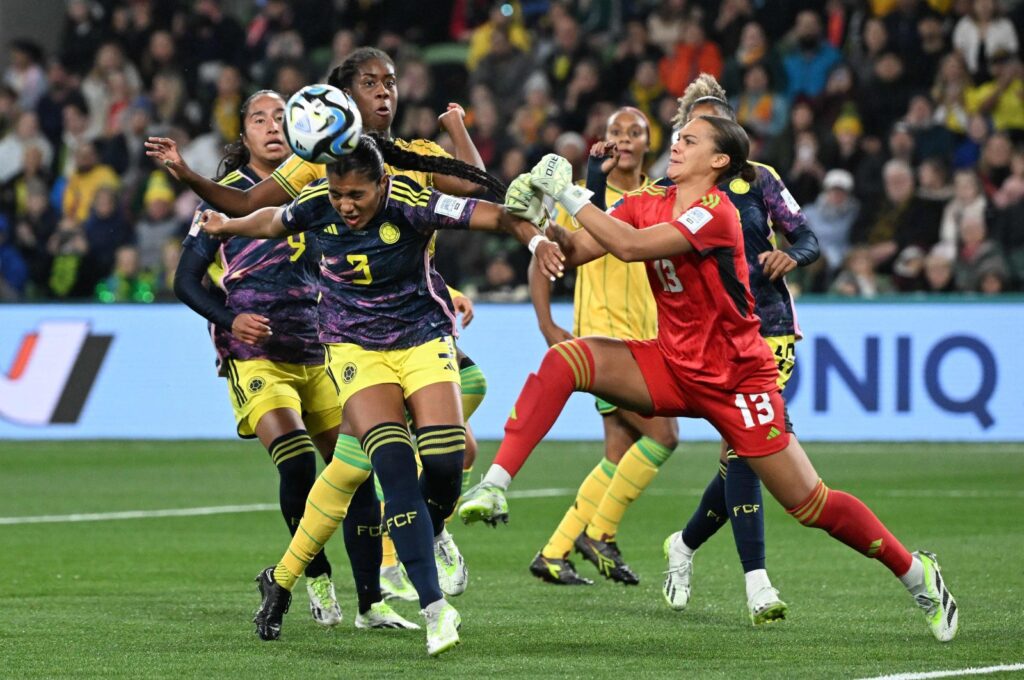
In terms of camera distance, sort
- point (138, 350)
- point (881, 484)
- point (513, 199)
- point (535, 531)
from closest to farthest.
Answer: point (513, 199) < point (535, 531) < point (881, 484) < point (138, 350)

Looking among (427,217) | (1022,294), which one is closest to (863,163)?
(1022,294)

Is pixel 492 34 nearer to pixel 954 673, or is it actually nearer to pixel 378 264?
pixel 378 264

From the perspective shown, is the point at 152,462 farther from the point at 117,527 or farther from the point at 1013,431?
the point at 1013,431

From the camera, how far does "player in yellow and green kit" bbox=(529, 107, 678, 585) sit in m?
9.01

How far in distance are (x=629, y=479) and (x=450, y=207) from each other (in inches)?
115

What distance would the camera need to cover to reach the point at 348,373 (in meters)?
6.82

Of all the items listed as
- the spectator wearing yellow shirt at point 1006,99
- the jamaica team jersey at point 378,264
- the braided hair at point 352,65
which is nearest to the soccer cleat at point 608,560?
the jamaica team jersey at point 378,264

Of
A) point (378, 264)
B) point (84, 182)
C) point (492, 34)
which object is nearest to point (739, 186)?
point (378, 264)

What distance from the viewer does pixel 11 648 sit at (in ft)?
22.1

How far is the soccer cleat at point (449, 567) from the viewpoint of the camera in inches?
305

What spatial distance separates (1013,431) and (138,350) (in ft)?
27.8

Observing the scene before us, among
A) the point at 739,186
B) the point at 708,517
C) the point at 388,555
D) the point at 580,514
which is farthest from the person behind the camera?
the point at 580,514

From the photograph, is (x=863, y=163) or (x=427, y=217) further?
(x=863, y=163)

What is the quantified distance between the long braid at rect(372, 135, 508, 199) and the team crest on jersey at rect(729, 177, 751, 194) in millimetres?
1137
